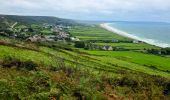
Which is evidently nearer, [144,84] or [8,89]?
[8,89]

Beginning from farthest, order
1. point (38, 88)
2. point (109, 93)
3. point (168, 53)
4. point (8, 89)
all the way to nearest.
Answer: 1. point (168, 53)
2. point (109, 93)
3. point (38, 88)
4. point (8, 89)

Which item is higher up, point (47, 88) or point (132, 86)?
point (47, 88)

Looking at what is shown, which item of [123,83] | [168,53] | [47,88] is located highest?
[47,88]

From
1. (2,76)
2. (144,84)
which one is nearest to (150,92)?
(144,84)

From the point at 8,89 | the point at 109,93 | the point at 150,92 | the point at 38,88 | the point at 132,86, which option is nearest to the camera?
the point at 8,89

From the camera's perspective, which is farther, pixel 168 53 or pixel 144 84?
pixel 168 53

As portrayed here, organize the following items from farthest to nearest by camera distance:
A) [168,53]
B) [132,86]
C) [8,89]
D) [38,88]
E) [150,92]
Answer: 1. [168,53]
2. [132,86]
3. [150,92]
4. [38,88]
5. [8,89]

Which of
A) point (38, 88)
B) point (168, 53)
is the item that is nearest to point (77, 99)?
point (38, 88)

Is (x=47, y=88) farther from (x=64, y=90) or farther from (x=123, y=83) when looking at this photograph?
(x=123, y=83)

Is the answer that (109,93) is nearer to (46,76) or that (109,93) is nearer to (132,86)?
(46,76)
